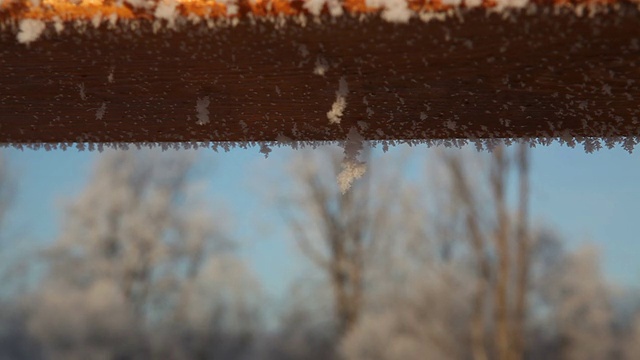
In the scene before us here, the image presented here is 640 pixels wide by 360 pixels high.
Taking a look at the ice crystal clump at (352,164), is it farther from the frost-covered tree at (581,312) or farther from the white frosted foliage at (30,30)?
the frost-covered tree at (581,312)

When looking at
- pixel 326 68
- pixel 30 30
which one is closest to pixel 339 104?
pixel 326 68

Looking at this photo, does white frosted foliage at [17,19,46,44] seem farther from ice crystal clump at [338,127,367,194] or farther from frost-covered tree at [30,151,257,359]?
frost-covered tree at [30,151,257,359]

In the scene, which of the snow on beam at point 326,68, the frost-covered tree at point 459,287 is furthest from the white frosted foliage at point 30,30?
the frost-covered tree at point 459,287

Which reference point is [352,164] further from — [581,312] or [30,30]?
[581,312]

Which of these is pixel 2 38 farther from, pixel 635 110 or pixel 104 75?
pixel 635 110

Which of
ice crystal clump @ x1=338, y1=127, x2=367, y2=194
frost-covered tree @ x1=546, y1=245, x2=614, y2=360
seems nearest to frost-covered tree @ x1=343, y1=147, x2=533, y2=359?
frost-covered tree @ x1=546, y1=245, x2=614, y2=360
